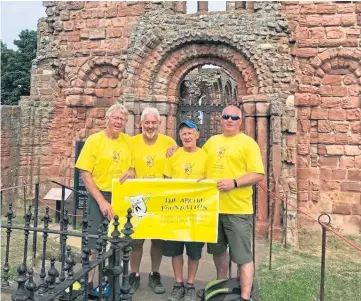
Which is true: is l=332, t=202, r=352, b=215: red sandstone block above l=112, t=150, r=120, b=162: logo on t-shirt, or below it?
below

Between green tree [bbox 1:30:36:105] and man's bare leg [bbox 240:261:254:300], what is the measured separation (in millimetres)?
28692

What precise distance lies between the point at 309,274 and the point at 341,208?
3099 millimetres

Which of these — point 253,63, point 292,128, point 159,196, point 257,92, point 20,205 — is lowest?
point 20,205

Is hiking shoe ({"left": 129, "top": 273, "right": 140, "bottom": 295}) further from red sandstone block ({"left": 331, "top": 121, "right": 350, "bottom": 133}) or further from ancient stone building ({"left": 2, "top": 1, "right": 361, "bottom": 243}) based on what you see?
red sandstone block ({"left": 331, "top": 121, "right": 350, "bottom": 133})

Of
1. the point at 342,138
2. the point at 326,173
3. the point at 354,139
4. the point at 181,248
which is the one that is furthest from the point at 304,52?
the point at 181,248

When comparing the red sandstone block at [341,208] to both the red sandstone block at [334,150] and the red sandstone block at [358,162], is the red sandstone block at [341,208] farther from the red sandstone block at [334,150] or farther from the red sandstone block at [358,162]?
the red sandstone block at [334,150]

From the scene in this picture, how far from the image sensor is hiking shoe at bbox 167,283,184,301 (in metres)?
4.02

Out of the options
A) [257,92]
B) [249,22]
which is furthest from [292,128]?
[249,22]

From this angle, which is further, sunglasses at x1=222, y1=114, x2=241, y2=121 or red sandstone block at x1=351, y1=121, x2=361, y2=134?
red sandstone block at x1=351, y1=121, x2=361, y2=134

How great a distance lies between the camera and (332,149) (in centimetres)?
812

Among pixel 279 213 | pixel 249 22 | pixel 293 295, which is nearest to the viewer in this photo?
pixel 293 295

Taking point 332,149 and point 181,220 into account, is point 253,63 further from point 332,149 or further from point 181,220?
point 181,220

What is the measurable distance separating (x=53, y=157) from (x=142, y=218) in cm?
636

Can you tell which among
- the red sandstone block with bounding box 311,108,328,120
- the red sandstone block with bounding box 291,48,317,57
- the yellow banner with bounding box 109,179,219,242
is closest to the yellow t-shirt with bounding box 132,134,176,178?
the yellow banner with bounding box 109,179,219,242
